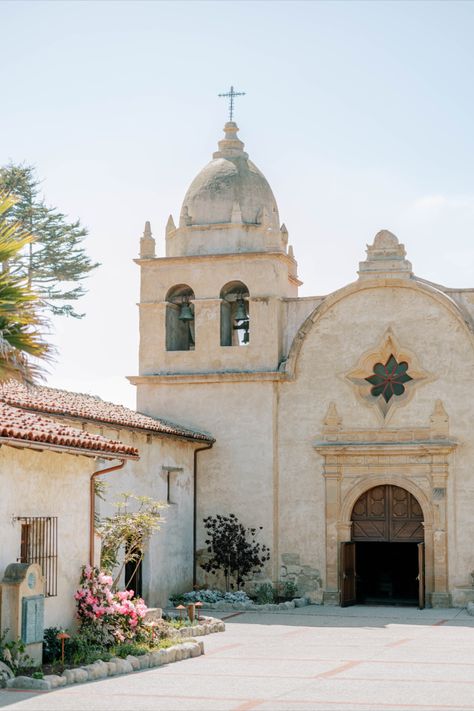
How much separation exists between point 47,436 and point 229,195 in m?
16.9

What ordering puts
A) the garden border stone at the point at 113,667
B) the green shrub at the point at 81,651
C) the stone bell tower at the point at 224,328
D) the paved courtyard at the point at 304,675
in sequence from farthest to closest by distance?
the stone bell tower at the point at 224,328
the green shrub at the point at 81,651
the garden border stone at the point at 113,667
the paved courtyard at the point at 304,675

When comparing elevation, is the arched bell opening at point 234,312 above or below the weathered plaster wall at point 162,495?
above

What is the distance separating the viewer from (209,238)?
1330 inches

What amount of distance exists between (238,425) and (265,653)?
12373 millimetres

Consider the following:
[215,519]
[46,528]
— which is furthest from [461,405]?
[46,528]

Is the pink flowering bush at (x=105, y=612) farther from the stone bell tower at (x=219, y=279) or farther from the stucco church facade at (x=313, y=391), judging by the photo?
the stone bell tower at (x=219, y=279)

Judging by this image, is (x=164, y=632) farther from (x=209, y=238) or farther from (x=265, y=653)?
(x=209, y=238)

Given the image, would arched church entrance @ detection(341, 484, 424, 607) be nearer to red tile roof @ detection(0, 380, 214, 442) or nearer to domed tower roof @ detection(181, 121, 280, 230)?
red tile roof @ detection(0, 380, 214, 442)

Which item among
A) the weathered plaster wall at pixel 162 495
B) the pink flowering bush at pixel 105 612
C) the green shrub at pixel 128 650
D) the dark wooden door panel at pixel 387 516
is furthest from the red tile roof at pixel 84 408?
the green shrub at pixel 128 650

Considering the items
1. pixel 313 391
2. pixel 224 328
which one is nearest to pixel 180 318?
pixel 224 328

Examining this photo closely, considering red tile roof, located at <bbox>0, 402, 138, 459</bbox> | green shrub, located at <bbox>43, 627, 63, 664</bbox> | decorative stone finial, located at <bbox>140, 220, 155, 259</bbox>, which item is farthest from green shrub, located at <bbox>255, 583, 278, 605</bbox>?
green shrub, located at <bbox>43, 627, 63, 664</bbox>

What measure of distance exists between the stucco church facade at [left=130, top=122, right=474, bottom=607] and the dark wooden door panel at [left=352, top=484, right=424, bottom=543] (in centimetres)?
4

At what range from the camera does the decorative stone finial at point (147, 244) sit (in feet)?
113

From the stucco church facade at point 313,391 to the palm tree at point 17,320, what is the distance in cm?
1761
